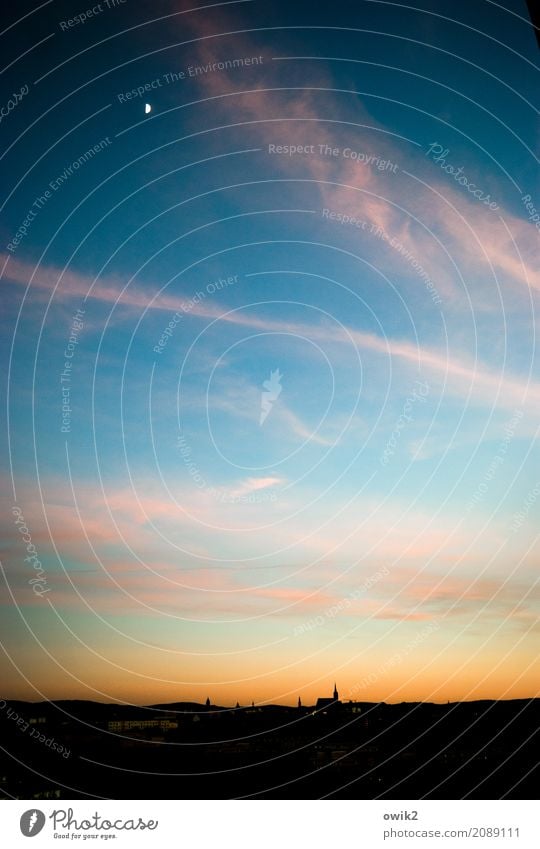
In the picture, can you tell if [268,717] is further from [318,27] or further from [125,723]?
[318,27]

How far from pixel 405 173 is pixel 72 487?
1200 centimetres

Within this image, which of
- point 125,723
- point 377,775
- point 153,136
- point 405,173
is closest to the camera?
point 153,136

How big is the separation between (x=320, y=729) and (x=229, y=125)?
121ft

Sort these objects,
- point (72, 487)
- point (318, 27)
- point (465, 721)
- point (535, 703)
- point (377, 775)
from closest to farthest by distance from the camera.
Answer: point (318, 27)
point (72, 487)
point (535, 703)
point (377, 775)
point (465, 721)

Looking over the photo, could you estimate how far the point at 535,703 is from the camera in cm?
3212

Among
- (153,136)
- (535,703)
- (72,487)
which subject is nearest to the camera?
(153,136)

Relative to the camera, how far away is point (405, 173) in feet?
52.9

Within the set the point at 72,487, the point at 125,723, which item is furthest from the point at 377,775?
the point at 72,487
